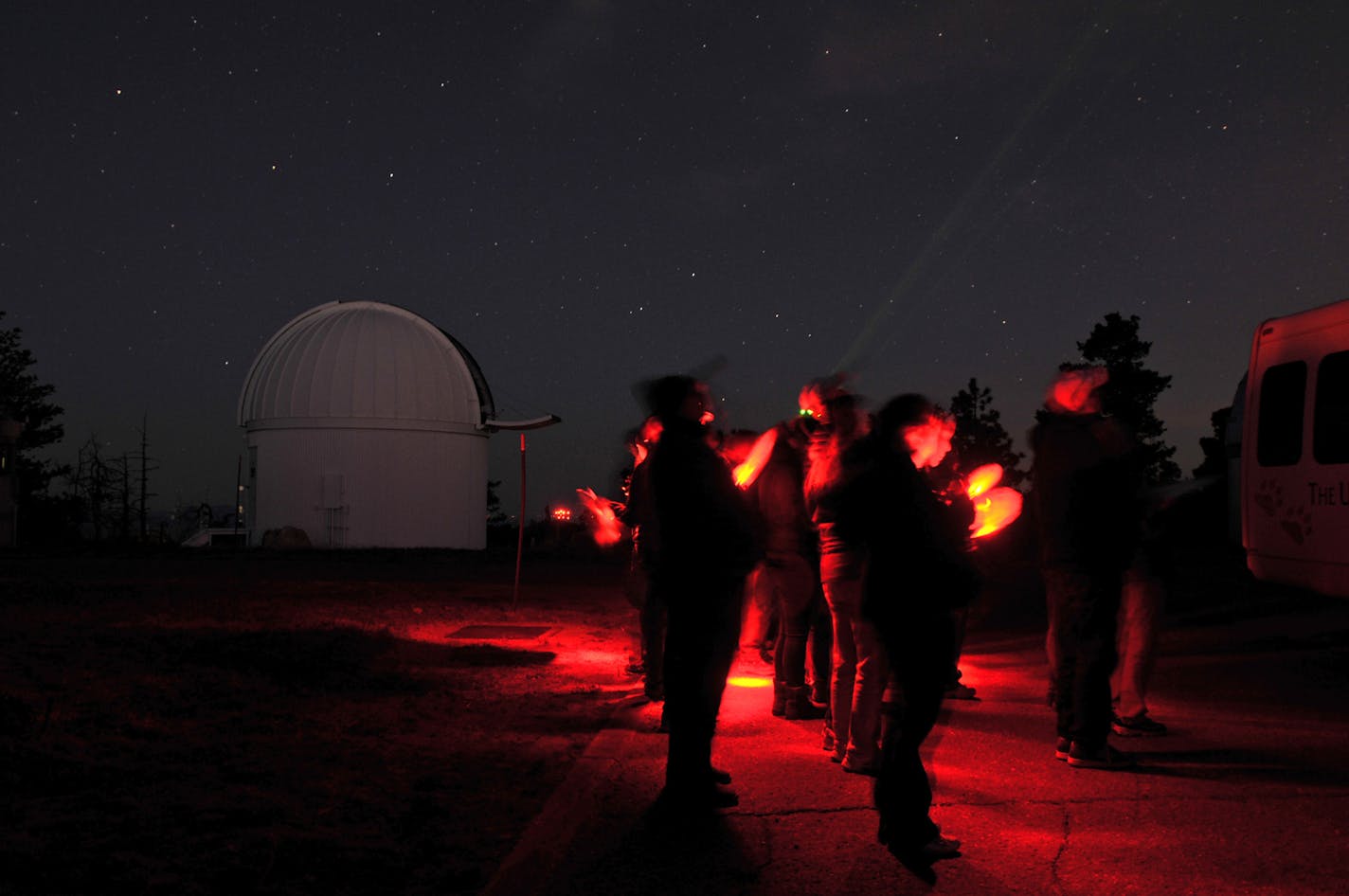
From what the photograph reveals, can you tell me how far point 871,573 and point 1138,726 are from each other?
3.08 metres

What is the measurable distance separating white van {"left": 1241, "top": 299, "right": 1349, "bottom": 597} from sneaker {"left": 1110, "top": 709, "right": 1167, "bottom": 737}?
425cm

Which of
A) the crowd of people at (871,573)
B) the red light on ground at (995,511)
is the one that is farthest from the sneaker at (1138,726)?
the red light on ground at (995,511)

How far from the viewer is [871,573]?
425cm

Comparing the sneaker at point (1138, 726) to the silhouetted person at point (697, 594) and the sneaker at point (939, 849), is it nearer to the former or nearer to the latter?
the sneaker at point (939, 849)

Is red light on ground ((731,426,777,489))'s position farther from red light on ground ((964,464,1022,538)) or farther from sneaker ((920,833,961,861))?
sneaker ((920,833,961,861))

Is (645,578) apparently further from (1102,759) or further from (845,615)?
(1102,759)

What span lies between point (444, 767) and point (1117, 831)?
3.20 metres

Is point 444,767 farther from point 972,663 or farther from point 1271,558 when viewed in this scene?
point 1271,558

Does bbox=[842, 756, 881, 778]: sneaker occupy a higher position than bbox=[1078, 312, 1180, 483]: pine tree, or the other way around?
bbox=[1078, 312, 1180, 483]: pine tree

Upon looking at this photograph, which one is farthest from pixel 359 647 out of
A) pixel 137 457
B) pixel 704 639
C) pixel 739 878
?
pixel 137 457

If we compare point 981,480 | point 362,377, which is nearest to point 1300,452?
point 981,480

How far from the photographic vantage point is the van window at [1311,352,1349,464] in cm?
984

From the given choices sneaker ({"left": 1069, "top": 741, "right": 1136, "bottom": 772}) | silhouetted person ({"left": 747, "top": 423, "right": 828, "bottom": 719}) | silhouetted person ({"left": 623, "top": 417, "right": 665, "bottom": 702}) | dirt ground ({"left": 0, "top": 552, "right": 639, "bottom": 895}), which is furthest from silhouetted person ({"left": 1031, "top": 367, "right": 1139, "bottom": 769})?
dirt ground ({"left": 0, "top": 552, "right": 639, "bottom": 895})

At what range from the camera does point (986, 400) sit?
58812 millimetres
